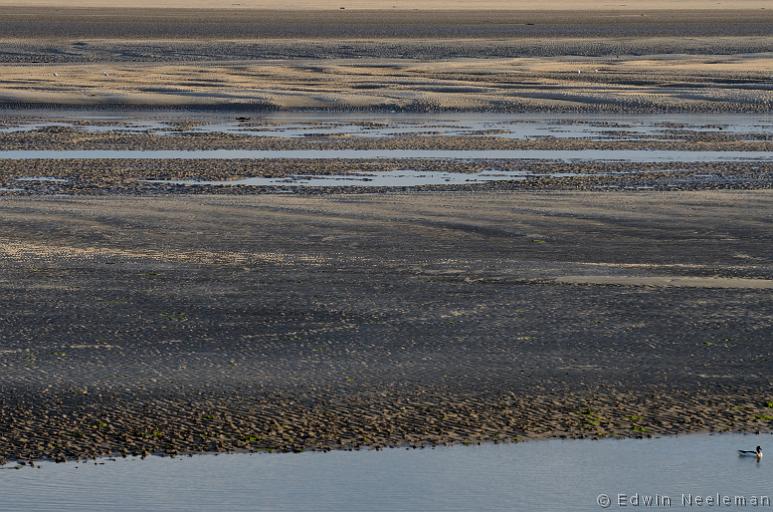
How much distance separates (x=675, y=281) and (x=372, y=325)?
2.51 metres

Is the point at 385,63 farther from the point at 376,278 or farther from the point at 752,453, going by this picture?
the point at 752,453

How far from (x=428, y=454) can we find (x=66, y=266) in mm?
4874

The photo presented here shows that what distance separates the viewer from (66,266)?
35.1 feet

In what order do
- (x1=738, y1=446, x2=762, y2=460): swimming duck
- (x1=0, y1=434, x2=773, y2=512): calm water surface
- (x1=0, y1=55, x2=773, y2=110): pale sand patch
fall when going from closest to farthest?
(x1=0, y1=434, x2=773, y2=512): calm water surface
(x1=738, y1=446, x2=762, y2=460): swimming duck
(x1=0, y1=55, x2=773, y2=110): pale sand patch

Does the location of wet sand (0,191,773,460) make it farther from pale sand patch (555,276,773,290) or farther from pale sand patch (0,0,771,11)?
pale sand patch (0,0,771,11)

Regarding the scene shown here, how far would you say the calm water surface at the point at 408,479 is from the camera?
19.6 feet

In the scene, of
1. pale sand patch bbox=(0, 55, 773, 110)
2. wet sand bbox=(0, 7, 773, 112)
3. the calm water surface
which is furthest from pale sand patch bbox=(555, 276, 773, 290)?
pale sand patch bbox=(0, 55, 773, 110)

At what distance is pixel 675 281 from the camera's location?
10.3 metres

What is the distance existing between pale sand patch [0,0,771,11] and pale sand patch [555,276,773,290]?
79682 mm

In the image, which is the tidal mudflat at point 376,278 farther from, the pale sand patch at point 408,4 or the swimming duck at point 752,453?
the pale sand patch at point 408,4

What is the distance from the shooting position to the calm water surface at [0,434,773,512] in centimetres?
596

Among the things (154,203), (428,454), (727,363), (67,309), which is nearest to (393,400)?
(428,454)

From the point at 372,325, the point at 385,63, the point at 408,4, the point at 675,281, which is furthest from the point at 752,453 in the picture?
the point at 408,4

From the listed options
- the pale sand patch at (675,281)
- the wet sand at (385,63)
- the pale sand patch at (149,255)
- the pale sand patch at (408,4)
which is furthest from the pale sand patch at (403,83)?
the pale sand patch at (408,4)
